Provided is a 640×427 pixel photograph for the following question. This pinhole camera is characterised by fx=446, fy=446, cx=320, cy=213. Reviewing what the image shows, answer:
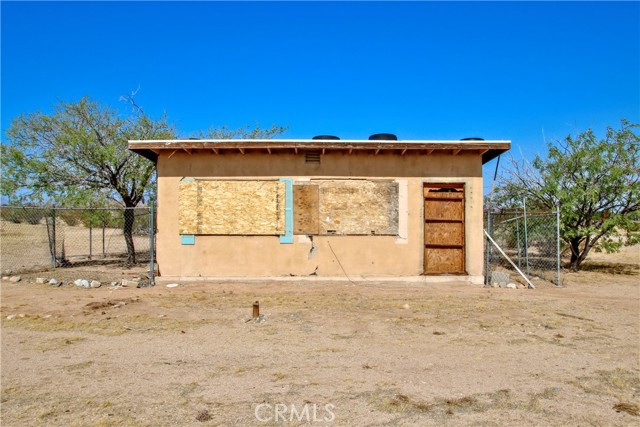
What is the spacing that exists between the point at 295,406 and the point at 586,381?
10.3 ft

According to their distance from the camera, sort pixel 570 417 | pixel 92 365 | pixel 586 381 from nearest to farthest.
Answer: pixel 570 417 → pixel 586 381 → pixel 92 365

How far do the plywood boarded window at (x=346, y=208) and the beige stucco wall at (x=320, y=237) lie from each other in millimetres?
214

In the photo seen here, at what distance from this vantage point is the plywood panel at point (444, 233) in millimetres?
11711

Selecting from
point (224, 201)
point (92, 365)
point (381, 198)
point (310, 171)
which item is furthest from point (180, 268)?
point (92, 365)

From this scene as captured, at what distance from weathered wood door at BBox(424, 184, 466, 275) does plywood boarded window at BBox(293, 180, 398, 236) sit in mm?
943

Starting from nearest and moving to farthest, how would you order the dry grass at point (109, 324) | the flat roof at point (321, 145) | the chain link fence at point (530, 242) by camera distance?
the dry grass at point (109, 324)
the flat roof at point (321, 145)
the chain link fence at point (530, 242)

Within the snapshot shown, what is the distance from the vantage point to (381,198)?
11641 millimetres

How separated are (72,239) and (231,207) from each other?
15.3 meters

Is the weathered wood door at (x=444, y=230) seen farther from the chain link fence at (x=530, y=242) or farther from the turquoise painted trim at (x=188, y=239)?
the turquoise painted trim at (x=188, y=239)

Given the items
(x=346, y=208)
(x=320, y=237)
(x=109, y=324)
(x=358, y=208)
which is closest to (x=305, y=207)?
(x=320, y=237)

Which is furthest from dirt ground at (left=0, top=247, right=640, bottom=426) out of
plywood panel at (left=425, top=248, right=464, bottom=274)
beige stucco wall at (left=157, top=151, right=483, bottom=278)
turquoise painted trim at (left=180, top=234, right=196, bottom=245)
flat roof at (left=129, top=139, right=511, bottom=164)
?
flat roof at (left=129, top=139, right=511, bottom=164)

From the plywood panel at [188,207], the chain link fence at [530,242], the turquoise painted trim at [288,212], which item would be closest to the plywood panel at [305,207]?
the turquoise painted trim at [288,212]

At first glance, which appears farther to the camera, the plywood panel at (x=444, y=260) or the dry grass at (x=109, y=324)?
the plywood panel at (x=444, y=260)

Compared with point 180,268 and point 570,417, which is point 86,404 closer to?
point 570,417
